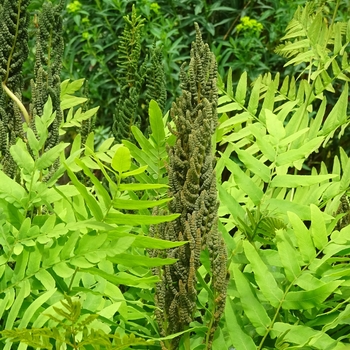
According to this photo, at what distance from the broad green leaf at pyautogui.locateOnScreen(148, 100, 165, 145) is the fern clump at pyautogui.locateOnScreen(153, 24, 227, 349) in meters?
0.08

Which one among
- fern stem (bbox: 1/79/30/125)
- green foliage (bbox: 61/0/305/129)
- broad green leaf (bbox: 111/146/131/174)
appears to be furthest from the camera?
green foliage (bbox: 61/0/305/129)

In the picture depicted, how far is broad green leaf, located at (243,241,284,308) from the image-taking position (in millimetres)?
815

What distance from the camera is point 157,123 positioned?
970 millimetres

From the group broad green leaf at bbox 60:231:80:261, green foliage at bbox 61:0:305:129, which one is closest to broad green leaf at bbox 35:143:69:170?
broad green leaf at bbox 60:231:80:261

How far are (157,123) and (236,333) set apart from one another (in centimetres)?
34

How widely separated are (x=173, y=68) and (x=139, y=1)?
1.12 feet

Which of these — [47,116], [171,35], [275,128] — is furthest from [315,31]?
[171,35]

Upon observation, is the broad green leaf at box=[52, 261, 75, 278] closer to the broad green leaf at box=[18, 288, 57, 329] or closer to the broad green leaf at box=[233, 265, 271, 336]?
the broad green leaf at box=[18, 288, 57, 329]

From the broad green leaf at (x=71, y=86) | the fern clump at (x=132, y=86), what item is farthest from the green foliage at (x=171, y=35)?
the broad green leaf at (x=71, y=86)

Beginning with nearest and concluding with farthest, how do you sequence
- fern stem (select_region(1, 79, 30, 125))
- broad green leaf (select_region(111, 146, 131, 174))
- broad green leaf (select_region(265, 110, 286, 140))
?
broad green leaf (select_region(111, 146, 131, 174)) < broad green leaf (select_region(265, 110, 286, 140)) < fern stem (select_region(1, 79, 30, 125))

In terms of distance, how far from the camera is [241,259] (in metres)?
0.90

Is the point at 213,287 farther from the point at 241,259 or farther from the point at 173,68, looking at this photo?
the point at 173,68

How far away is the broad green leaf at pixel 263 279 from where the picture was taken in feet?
2.68

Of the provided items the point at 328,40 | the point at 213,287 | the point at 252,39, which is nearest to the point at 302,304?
the point at 213,287
